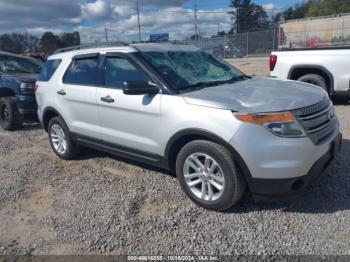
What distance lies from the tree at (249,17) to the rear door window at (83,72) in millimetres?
84878

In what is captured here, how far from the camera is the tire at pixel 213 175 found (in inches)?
142

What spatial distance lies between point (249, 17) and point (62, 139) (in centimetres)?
9047

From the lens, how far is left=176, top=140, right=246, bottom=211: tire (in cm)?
360

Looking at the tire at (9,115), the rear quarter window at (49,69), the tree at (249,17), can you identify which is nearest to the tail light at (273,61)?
the rear quarter window at (49,69)

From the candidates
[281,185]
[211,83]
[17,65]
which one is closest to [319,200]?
[281,185]

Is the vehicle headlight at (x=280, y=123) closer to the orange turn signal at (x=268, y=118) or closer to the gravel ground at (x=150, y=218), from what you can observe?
the orange turn signal at (x=268, y=118)

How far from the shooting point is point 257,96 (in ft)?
12.3

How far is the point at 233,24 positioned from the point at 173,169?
288 feet

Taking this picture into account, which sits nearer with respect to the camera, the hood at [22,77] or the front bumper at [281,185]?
the front bumper at [281,185]

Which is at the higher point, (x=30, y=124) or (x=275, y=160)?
(x=275, y=160)

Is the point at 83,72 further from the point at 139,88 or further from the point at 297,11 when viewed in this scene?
the point at 297,11

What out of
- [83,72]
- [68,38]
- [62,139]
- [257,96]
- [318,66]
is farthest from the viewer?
[68,38]

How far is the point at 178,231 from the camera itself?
11.7ft

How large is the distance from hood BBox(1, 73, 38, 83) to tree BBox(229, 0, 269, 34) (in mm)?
82299
